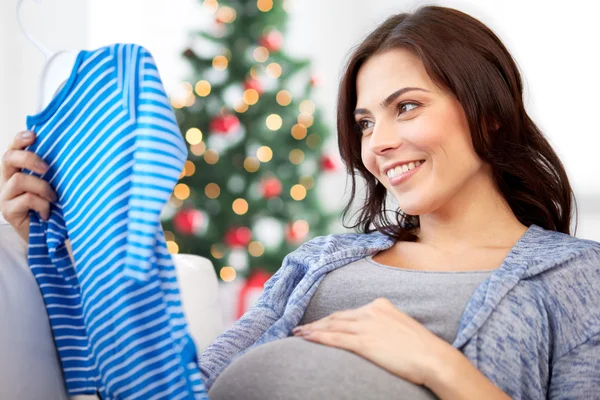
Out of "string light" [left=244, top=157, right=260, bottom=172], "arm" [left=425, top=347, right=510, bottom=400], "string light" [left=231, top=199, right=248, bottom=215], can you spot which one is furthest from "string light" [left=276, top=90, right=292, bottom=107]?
"arm" [left=425, top=347, right=510, bottom=400]

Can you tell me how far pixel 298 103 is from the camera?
12.3 feet

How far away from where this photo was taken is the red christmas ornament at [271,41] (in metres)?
3.75

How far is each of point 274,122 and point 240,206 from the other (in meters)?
0.50

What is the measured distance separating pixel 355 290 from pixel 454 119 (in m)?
0.41

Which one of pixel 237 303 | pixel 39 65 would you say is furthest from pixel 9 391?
pixel 39 65

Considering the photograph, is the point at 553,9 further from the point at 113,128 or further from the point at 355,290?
the point at 113,128

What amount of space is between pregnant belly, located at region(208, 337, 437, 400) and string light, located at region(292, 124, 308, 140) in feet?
8.70

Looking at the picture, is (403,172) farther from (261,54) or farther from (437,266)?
(261,54)

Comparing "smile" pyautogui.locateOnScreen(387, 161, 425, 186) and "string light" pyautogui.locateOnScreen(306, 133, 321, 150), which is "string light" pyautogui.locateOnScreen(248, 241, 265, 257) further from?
"smile" pyautogui.locateOnScreen(387, 161, 425, 186)

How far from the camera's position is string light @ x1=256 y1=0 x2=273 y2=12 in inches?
147

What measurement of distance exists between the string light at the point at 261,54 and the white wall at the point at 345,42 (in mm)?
423

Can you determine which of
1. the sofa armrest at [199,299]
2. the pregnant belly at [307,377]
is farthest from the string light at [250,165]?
the pregnant belly at [307,377]

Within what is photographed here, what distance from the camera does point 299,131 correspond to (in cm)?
373

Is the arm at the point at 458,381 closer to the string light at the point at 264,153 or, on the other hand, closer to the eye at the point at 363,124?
the eye at the point at 363,124
